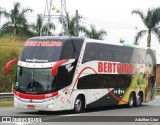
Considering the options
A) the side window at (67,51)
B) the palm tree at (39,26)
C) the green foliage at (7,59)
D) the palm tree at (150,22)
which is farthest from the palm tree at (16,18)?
the side window at (67,51)

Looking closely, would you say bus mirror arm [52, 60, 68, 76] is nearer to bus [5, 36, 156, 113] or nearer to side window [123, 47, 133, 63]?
bus [5, 36, 156, 113]


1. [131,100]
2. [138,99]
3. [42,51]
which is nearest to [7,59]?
[138,99]

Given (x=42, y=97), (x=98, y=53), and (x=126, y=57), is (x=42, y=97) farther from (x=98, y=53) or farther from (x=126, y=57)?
(x=126, y=57)

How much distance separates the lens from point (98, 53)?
877 inches

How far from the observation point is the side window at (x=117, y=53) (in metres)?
23.8

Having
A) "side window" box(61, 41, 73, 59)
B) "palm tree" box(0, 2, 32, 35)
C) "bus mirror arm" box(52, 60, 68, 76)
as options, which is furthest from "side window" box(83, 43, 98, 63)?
"palm tree" box(0, 2, 32, 35)

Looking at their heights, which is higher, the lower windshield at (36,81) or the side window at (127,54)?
the side window at (127,54)

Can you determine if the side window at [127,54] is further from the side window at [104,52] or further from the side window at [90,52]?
the side window at [90,52]

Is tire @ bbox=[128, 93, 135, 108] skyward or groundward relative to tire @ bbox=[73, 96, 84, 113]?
groundward

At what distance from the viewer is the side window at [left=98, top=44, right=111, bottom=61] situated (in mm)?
22431

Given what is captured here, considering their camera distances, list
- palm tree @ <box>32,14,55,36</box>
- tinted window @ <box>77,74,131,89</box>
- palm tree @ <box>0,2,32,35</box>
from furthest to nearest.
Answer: palm tree @ <box>32,14,55,36</box>
palm tree @ <box>0,2,32,35</box>
tinted window @ <box>77,74,131,89</box>

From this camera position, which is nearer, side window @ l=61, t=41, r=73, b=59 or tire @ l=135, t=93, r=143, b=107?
side window @ l=61, t=41, r=73, b=59

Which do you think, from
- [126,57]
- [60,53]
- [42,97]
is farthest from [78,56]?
[126,57]

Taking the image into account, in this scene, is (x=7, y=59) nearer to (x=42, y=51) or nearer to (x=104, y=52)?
(x=104, y=52)
